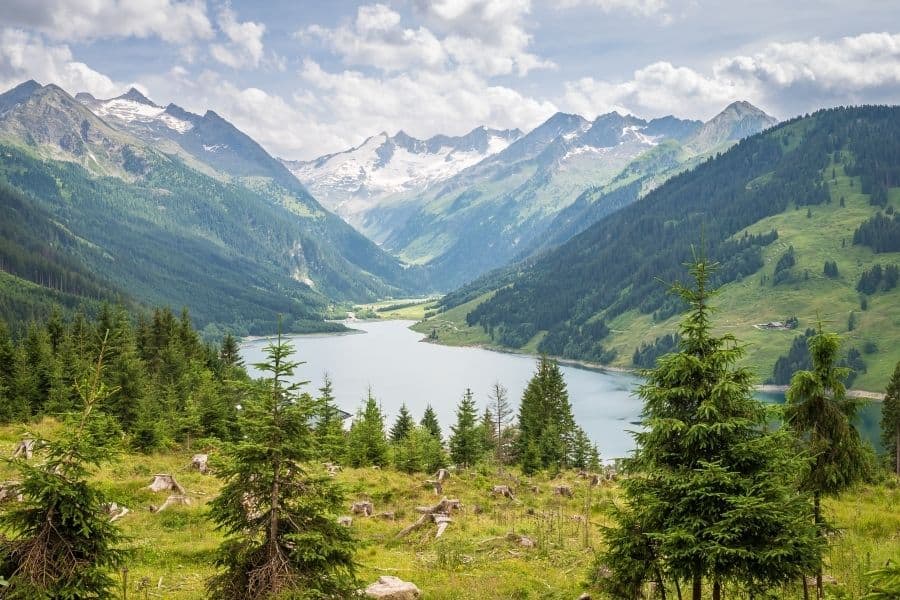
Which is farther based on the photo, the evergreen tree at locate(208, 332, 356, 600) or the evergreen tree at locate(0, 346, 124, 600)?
the evergreen tree at locate(208, 332, 356, 600)

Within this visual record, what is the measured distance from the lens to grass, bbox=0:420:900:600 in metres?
21.1

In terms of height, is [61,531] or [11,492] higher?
[61,531]

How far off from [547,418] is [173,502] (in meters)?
48.8

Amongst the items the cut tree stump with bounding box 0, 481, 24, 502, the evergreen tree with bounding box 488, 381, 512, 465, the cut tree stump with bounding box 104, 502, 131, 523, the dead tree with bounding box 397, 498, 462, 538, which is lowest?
the evergreen tree with bounding box 488, 381, 512, 465

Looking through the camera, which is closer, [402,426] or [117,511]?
[117,511]

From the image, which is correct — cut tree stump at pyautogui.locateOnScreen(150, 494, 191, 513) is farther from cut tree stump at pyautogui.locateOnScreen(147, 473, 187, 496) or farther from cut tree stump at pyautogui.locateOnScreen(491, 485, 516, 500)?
cut tree stump at pyautogui.locateOnScreen(491, 485, 516, 500)

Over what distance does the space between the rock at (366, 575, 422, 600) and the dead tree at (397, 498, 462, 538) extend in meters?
8.10

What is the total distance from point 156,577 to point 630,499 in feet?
52.0

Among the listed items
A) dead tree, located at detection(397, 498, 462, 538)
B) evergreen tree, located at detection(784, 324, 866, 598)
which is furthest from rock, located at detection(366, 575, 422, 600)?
evergreen tree, located at detection(784, 324, 866, 598)

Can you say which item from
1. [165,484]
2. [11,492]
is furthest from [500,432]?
[11,492]

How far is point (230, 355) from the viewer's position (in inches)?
3246

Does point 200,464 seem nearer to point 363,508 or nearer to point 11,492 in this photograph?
point 363,508

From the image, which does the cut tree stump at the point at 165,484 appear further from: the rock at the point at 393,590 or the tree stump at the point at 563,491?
the tree stump at the point at 563,491

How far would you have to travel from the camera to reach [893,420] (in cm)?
7056
